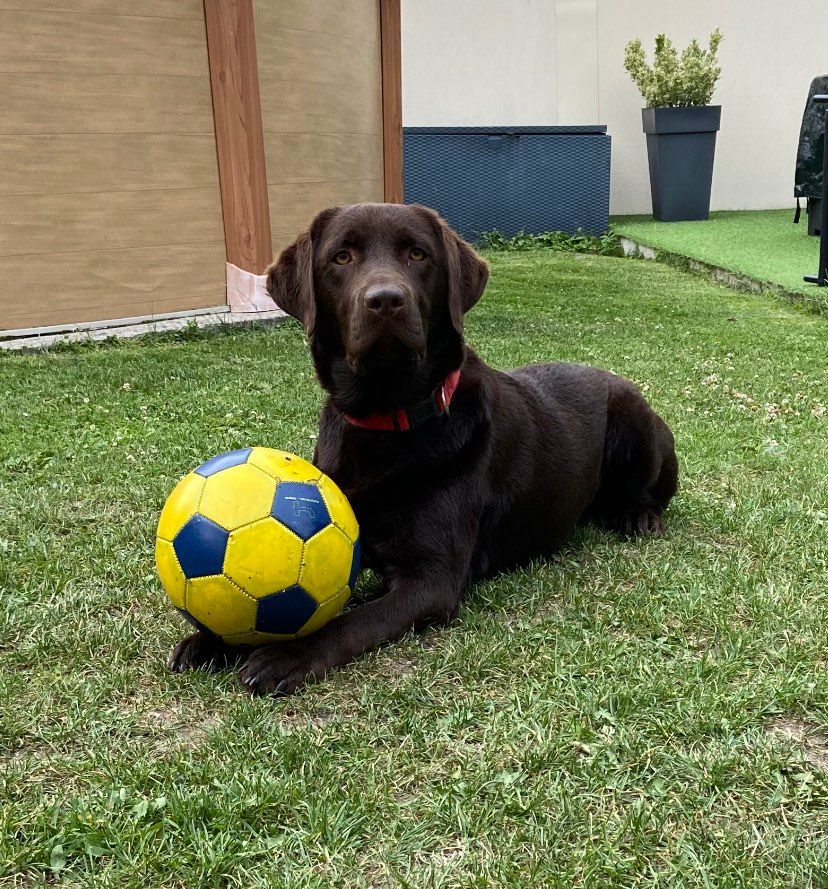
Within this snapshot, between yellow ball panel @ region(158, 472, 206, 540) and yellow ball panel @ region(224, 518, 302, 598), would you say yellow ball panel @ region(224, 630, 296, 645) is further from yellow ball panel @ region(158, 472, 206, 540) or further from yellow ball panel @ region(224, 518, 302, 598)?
yellow ball panel @ region(158, 472, 206, 540)

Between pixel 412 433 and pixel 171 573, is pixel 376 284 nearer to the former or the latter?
pixel 412 433

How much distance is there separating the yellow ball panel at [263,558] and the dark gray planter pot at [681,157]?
45.3ft

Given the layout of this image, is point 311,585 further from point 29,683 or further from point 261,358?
point 261,358

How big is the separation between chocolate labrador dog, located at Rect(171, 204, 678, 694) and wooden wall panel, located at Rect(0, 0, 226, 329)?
4.55m

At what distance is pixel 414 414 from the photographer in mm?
2852

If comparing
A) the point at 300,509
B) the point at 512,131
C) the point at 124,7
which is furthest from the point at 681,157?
the point at 300,509

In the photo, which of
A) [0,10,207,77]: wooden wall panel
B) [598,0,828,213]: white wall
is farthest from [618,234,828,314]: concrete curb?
[0,10,207,77]: wooden wall panel

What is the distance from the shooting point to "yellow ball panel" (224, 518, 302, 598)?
2.30 meters

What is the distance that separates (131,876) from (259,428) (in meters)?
3.25

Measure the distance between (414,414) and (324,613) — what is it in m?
0.72

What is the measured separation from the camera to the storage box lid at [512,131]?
44.2 ft

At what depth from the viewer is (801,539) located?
330cm

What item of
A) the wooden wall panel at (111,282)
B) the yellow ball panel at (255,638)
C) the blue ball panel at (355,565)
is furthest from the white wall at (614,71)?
the yellow ball panel at (255,638)

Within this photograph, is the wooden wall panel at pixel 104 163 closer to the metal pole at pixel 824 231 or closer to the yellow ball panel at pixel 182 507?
the yellow ball panel at pixel 182 507
